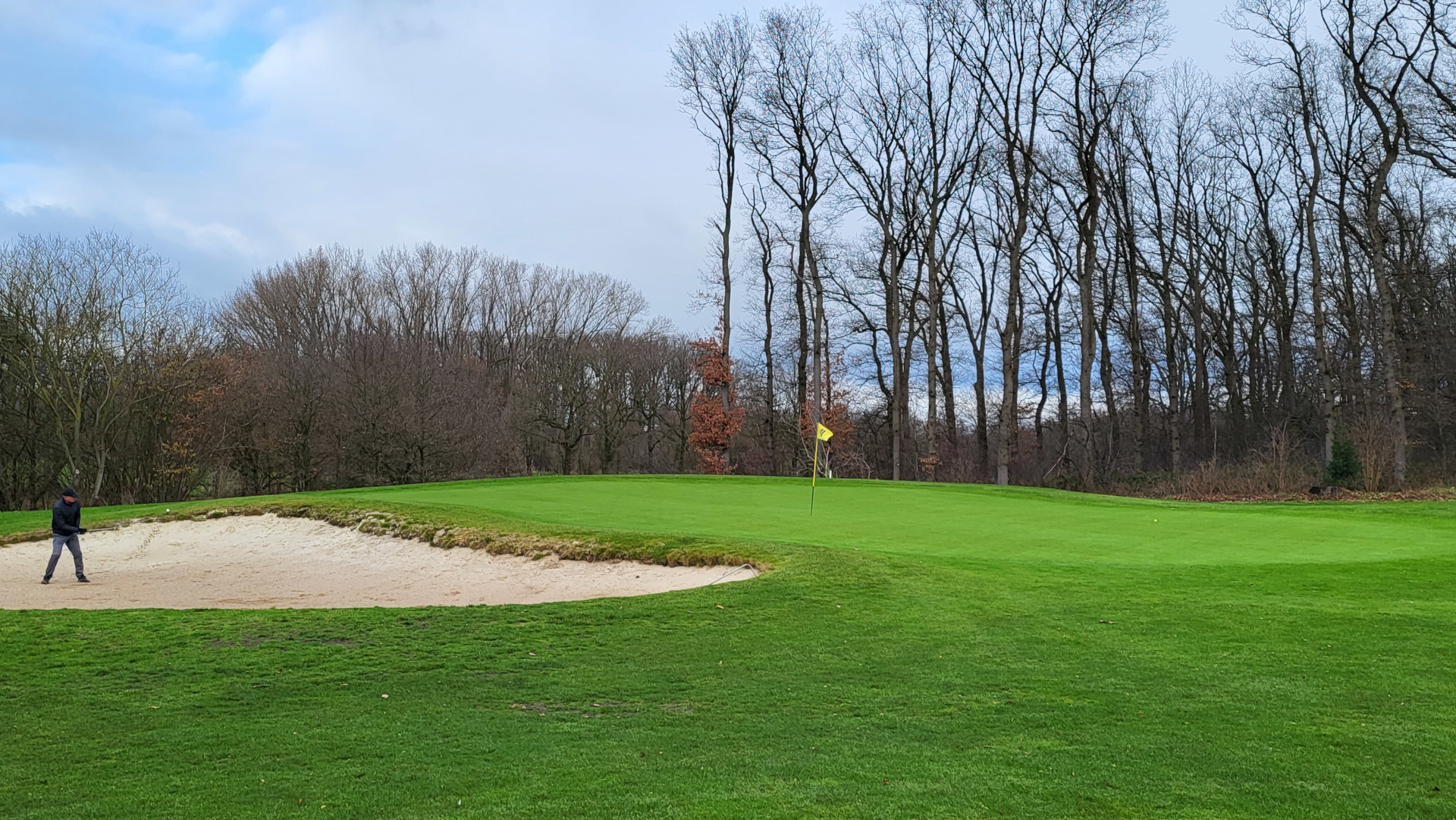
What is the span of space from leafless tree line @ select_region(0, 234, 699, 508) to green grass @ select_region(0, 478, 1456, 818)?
2477 centimetres

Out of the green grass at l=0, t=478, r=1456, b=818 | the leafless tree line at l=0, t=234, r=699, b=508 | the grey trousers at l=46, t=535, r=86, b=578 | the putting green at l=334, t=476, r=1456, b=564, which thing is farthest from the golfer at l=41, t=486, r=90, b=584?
the leafless tree line at l=0, t=234, r=699, b=508

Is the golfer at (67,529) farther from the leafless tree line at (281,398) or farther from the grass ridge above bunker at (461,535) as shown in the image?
the leafless tree line at (281,398)

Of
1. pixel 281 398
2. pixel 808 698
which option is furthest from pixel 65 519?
pixel 281 398

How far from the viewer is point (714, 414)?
3750 centimetres

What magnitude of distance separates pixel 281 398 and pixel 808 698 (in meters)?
32.1

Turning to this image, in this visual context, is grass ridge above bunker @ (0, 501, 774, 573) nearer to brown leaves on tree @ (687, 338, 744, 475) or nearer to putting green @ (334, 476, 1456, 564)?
putting green @ (334, 476, 1456, 564)

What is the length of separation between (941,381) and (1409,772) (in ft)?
141

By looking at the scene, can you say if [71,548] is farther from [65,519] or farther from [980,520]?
[980,520]

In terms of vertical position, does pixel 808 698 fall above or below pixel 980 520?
below

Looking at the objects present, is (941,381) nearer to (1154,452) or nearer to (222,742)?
(1154,452)

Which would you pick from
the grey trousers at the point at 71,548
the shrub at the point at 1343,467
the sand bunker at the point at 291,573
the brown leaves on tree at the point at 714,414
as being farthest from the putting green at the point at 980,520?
the brown leaves on tree at the point at 714,414

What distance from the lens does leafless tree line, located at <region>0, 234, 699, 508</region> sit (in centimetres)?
2855

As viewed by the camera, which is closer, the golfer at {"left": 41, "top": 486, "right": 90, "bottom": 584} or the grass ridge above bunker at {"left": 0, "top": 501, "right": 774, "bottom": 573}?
the grass ridge above bunker at {"left": 0, "top": 501, "right": 774, "bottom": 573}

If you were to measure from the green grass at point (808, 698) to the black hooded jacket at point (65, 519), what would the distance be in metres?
4.44
